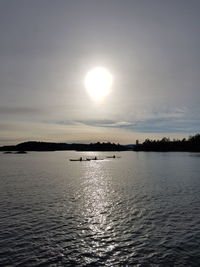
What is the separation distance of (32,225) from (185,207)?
65.5 ft

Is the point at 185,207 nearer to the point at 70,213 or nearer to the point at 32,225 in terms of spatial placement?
the point at 70,213

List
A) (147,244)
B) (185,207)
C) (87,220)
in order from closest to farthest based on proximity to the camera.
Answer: (147,244), (87,220), (185,207)

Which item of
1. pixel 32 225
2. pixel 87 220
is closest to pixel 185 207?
pixel 87 220

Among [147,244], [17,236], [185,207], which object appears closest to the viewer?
[147,244]

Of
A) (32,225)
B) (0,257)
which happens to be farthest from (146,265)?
(32,225)

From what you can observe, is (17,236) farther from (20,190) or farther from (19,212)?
(20,190)

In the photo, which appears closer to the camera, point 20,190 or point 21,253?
point 21,253

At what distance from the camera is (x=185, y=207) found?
30.7 metres

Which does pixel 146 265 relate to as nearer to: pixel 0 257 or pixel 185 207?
pixel 0 257

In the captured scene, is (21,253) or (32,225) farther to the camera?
(32,225)

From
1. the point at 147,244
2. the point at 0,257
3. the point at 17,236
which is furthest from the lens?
the point at 17,236

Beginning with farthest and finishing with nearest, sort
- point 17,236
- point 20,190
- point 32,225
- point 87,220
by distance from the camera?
point 20,190, point 87,220, point 32,225, point 17,236

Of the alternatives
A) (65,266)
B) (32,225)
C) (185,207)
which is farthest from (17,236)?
(185,207)

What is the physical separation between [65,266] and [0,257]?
16.6 ft
